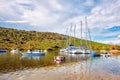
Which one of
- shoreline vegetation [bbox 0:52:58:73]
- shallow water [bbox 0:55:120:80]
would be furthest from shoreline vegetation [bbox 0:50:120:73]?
shallow water [bbox 0:55:120:80]

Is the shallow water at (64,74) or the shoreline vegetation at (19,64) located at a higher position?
the shoreline vegetation at (19,64)

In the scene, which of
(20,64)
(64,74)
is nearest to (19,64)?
(20,64)

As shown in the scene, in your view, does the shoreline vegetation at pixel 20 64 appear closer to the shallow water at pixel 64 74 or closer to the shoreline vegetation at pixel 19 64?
the shoreline vegetation at pixel 19 64

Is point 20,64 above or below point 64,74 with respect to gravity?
above

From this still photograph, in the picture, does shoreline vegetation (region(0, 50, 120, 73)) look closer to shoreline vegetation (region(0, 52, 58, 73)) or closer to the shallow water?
shoreline vegetation (region(0, 52, 58, 73))

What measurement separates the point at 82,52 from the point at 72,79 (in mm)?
81490

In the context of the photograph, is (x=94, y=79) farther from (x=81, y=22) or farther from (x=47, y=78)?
(x=81, y=22)

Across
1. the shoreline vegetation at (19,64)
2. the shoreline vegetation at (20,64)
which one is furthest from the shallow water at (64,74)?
the shoreline vegetation at (19,64)

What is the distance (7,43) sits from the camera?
157m

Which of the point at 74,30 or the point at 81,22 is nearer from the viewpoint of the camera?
the point at 81,22

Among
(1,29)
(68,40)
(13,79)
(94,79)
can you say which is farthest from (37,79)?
(1,29)

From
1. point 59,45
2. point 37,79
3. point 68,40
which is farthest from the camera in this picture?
point 59,45

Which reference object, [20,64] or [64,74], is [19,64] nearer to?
[20,64]

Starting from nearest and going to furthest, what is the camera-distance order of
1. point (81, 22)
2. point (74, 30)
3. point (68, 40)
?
point (81, 22), point (74, 30), point (68, 40)
